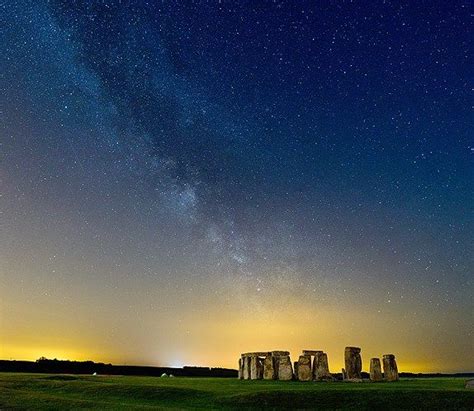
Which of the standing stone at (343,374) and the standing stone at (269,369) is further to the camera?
the standing stone at (269,369)

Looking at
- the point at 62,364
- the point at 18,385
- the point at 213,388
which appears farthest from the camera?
the point at 62,364

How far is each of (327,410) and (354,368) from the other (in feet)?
54.6

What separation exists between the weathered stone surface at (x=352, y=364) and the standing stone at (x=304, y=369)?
8.80 feet

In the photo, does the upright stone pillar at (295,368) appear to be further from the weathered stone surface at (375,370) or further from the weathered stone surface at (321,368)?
the weathered stone surface at (375,370)

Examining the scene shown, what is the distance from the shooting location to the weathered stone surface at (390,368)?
41.2 metres

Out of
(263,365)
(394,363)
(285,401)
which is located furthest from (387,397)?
(263,365)

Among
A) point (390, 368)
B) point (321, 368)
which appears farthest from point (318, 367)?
point (390, 368)

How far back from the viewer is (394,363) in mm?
41875

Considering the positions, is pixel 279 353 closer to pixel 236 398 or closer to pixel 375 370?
pixel 375 370

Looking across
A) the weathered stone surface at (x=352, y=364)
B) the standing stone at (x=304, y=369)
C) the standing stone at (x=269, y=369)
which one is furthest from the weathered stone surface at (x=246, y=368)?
the weathered stone surface at (x=352, y=364)

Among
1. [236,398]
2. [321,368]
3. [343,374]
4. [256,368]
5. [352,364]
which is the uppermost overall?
[256,368]

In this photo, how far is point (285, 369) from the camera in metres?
42.6

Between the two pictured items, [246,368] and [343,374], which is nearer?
[343,374]

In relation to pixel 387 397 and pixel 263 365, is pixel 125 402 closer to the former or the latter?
pixel 387 397
